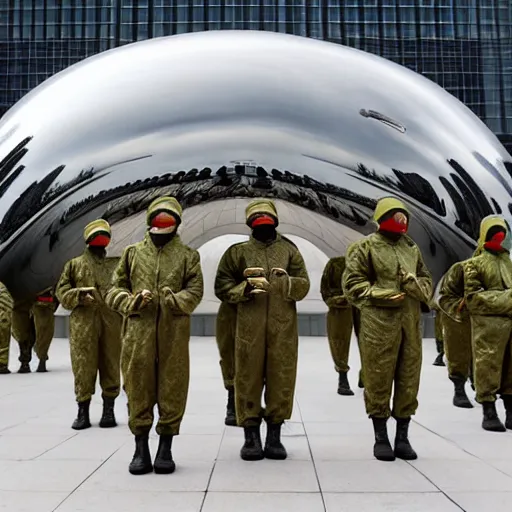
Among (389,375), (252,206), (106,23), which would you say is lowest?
(389,375)

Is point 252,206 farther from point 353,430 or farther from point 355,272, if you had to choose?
point 353,430

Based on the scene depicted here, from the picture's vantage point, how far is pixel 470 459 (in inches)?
131

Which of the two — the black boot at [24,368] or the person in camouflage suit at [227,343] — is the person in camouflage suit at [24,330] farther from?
the person in camouflage suit at [227,343]

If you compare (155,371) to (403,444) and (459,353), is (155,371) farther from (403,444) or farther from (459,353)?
(459,353)

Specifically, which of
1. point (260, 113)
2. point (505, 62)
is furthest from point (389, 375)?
point (505, 62)

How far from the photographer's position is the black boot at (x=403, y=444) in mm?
3299

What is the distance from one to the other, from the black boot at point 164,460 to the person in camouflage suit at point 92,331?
1.44 meters

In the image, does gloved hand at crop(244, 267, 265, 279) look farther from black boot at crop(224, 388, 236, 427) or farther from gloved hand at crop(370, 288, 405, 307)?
black boot at crop(224, 388, 236, 427)

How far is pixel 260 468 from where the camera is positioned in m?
3.12

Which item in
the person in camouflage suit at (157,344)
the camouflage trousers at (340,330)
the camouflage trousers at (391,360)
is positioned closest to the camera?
the person in camouflage suit at (157,344)

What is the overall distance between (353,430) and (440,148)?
1.91 metres

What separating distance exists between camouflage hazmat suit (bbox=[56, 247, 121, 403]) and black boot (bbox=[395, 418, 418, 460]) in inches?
80.4

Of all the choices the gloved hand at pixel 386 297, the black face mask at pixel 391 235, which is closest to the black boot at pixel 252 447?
the gloved hand at pixel 386 297

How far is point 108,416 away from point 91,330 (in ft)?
1.96
